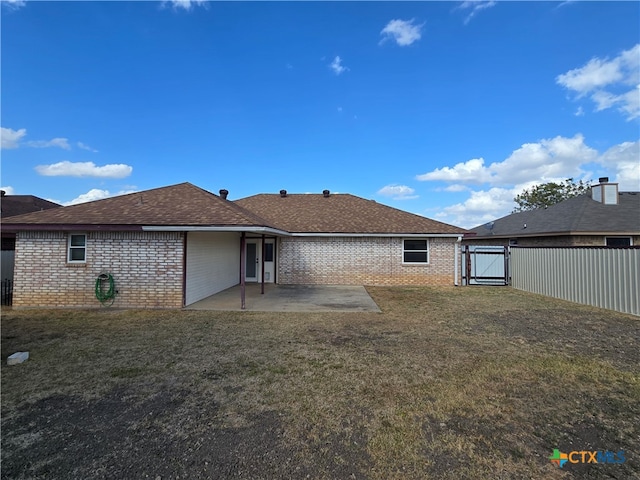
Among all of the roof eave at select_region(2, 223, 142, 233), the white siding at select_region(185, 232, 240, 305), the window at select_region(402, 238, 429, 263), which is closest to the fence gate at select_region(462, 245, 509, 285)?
the window at select_region(402, 238, 429, 263)

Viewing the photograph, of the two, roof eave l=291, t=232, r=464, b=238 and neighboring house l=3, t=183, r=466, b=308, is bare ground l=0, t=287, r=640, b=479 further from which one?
roof eave l=291, t=232, r=464, b=238

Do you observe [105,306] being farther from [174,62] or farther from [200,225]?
[174,62]

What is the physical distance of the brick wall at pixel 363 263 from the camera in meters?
14.6

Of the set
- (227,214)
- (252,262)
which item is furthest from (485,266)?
(227,214)

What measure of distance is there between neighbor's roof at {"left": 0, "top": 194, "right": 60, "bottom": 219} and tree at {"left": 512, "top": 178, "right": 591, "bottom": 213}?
4699 centimetres

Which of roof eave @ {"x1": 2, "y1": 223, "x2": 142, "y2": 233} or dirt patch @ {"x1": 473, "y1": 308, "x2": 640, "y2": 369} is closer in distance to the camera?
dirt patch @ {"x1": 473, "y1": 308, "x2": 640, "y2": 369}

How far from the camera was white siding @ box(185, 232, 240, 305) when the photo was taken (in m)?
9.63

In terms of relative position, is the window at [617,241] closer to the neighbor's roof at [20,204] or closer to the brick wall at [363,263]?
the brick wall at [363,263]

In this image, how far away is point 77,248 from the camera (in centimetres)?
924

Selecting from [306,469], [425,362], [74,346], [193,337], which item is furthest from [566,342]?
[74,346]

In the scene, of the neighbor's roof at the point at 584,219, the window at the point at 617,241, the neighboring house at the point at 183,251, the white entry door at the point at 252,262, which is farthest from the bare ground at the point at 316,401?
the window at the point at 617,241

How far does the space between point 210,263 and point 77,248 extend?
3.93m

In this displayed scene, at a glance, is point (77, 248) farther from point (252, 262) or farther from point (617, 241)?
point (617, 241)

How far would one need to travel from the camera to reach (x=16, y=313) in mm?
8375
